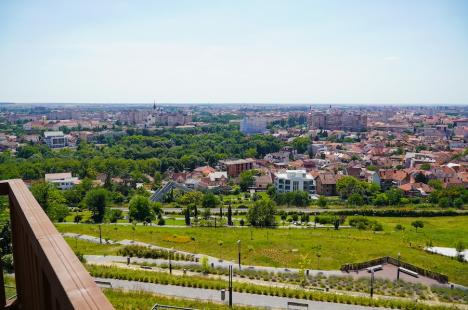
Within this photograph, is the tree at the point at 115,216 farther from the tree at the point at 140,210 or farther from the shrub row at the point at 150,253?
the shrub row at the point at 150,253

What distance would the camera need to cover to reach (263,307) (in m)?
15.5

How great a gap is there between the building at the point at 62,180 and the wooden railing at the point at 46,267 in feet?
162

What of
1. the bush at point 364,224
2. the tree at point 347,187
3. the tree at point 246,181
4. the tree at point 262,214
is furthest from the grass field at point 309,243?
the tree at point 246,181

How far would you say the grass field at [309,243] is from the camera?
23875mm

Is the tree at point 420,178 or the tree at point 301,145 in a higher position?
the tree at point 301,145

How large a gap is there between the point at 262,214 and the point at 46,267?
32.2 metres

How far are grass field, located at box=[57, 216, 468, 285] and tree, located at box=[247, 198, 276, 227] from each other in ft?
7.90

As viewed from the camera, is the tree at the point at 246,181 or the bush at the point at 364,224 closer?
the bush at the point at 364,224

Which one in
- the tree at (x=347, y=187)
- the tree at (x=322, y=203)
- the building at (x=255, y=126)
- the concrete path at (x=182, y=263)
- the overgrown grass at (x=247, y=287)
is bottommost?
the tree at (x=322, y=203)

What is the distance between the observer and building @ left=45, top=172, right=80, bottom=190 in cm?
5244

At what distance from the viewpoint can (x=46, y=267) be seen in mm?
3971

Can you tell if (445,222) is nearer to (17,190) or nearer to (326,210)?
(326,210)

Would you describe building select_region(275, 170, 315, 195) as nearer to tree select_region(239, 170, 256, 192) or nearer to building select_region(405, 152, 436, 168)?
tree select_region(239, 170, 256, 192)

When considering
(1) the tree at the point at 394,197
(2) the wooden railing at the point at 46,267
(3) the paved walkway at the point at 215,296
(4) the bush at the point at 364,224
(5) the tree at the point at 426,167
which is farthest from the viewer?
(5) the tree at the point at 426,167
